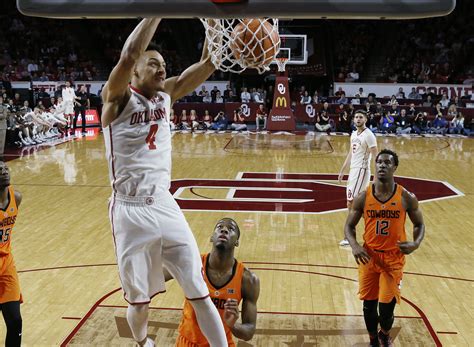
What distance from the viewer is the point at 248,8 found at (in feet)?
10.9

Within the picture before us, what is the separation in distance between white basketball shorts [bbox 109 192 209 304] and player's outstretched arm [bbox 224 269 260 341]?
24 cm

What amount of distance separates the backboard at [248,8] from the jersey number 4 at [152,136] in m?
0.73

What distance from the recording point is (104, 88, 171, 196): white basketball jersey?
3.77 meters

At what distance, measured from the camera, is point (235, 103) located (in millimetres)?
23797

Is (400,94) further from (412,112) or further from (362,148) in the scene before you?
(362,148)

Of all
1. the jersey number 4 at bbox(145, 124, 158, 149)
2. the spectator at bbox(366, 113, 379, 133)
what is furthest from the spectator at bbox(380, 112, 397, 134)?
the jersey number 4 at bbox(145, 124, 158, 149)

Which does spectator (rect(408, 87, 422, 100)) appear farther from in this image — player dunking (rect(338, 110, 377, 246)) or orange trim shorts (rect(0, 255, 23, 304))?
orange trim shorts (rect(0, 255, 23, 304))

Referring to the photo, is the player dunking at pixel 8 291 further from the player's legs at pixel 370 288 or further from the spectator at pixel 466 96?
the spectator at pixel 466 96

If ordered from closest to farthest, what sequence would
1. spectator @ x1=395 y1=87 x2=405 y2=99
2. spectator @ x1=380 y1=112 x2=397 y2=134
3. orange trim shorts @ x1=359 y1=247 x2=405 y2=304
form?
orange trim shorts @ x1=359 y1=247 x2=405 y2=304
spectator @ x1=380 y1=112 x2=397 y2=134
spectator @ x1=395 y1=87 x2=405 y2=99

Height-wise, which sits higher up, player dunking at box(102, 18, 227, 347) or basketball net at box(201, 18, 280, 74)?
basketball net at box(201, 18, 280, 74)

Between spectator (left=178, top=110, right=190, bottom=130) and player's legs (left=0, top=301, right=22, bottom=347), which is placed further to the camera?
spectator (left=178, top=110, right=190, bottom=130)

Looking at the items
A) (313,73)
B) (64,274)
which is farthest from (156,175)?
(313,73)

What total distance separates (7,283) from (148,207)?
4.58ft

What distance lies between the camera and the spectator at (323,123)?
2248 cm
